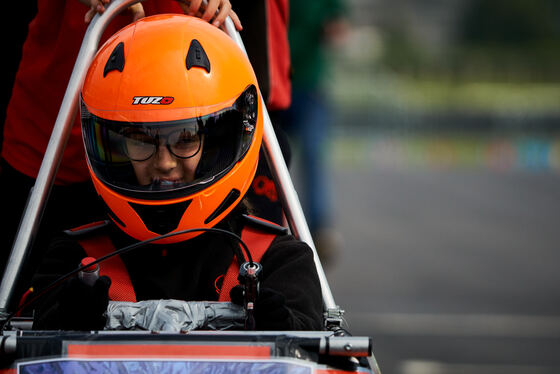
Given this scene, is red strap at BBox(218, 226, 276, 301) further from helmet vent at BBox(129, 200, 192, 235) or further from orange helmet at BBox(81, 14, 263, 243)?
helmet vent at BBox(129, 200, 192, 235)

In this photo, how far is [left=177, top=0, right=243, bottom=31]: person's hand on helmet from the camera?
3.22 meters

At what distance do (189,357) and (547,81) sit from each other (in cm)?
3714

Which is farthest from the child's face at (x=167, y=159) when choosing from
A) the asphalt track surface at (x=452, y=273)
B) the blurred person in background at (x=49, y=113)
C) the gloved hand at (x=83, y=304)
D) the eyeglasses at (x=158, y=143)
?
the asphalt track surface at (x=452, y=273)

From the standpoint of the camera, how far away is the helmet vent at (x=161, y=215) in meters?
2.77

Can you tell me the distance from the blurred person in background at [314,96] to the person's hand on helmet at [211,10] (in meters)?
4.94

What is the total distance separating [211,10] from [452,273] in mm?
6108

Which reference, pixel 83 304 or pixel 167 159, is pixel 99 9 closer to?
pixel 167 159

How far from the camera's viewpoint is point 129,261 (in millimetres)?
2848

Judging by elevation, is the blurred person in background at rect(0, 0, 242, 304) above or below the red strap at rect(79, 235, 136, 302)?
above

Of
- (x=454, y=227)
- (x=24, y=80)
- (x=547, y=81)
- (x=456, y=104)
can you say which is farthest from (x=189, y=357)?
(x=547, y=81)

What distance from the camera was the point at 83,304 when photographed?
246 cm

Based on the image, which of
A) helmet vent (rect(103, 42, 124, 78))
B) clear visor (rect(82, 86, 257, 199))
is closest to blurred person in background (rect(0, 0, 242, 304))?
helmet vent (rect(103, 42, 124, 78))

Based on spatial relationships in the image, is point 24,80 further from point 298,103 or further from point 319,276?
point 298,103

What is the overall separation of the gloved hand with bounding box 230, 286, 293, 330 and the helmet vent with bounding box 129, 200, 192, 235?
0.43 meters
